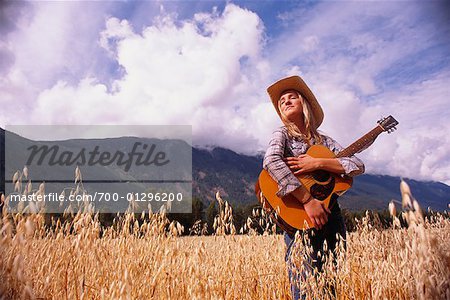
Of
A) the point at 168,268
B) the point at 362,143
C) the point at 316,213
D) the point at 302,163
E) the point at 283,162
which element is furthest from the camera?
the point at 362,143

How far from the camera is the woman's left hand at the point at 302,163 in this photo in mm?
2291

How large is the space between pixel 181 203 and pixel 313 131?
28.7m

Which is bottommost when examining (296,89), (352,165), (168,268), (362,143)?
(168,268)

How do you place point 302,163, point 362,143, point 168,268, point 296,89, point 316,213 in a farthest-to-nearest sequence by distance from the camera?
point 296,89, point 362,143, point 302,163, point 316,213, point 168,268

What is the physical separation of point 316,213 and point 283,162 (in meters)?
0.39

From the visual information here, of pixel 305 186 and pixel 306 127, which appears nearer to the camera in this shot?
pixel 305 186

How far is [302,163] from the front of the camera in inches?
91.3

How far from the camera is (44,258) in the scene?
166 cm

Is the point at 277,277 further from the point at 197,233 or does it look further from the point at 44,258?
the point at 44,258

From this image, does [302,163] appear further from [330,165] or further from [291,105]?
[291,105]

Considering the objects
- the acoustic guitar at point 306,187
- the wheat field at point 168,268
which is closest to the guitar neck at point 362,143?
the acoustic guitar at point 306,187

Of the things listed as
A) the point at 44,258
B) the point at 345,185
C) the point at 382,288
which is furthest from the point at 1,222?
the point at 345,185

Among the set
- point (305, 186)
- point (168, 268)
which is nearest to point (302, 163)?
point (305, 186)

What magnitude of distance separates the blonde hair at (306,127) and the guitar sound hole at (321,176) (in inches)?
10.2
